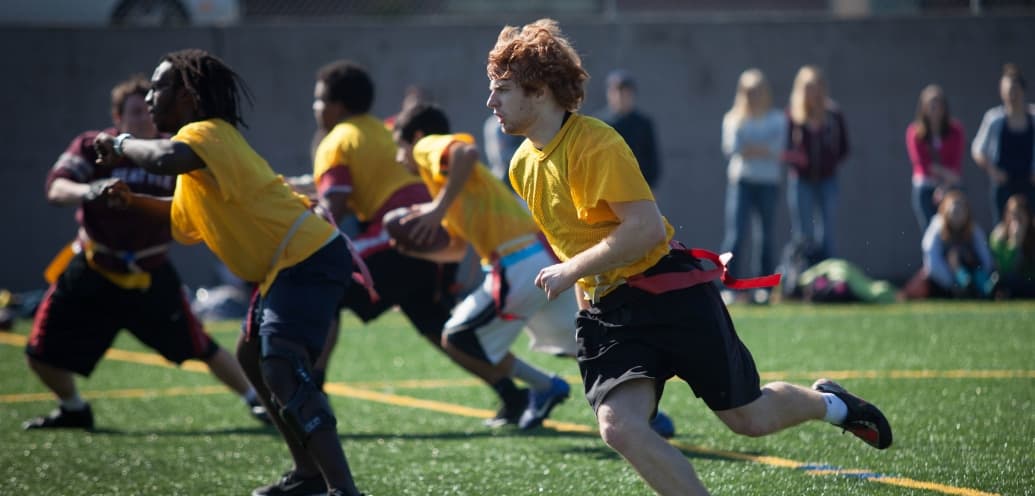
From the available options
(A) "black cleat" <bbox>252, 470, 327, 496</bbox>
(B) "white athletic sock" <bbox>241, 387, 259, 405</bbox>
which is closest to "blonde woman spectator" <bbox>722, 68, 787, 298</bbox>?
(B) "white athletic sock" <bbox>241, 387, 259, 405</bbox>

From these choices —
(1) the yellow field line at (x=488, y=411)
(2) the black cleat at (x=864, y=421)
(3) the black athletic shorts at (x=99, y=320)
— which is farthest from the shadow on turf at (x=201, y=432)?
(2) the black cleat at (x=864, y=421)

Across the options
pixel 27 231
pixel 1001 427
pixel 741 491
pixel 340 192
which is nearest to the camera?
pixel 741 491

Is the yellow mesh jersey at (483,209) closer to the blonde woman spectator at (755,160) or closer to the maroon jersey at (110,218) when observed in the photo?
the maroon jersey at (110,218)

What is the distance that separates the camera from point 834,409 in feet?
17.4

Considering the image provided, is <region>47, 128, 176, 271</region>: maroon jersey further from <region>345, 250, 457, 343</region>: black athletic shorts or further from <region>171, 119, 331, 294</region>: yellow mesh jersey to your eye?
<region>171, 119, 331, 294</region>: yellow mesh jersey

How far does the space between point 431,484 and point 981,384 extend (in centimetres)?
378

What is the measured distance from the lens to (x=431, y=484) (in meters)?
6.22

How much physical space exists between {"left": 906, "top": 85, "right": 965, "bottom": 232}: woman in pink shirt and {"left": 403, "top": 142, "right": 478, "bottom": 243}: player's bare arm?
8.27m

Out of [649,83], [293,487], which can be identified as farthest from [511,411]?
[649,83]

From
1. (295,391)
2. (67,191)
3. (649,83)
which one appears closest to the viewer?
(295,391)

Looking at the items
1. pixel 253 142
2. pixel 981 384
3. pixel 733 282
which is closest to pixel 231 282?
pixel 253 142

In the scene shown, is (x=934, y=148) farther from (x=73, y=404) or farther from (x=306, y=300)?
(x=306, y=300)

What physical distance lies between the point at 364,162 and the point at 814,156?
7571 millimetres

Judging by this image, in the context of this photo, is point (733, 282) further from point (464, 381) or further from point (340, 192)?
point (464, 381)
